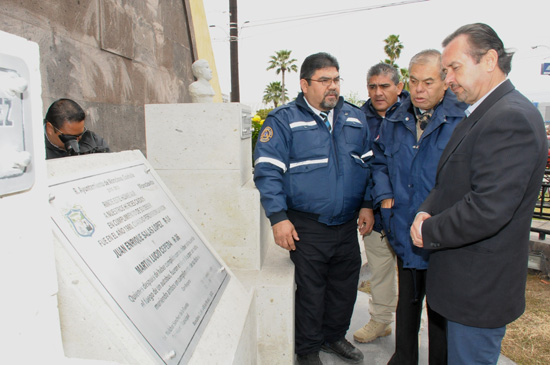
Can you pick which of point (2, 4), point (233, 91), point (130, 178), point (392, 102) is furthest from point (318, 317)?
point (233, 91)

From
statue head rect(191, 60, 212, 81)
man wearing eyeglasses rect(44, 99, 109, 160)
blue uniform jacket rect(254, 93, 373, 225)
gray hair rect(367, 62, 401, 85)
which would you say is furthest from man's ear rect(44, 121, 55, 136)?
gray hair rect(367, 62, 401, 85)

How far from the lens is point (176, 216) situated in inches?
78.1

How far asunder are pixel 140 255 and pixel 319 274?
5.07ft

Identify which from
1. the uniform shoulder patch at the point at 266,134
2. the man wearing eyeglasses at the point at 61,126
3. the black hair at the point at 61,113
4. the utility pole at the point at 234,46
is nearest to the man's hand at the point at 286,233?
the uniform shoulder patch at the point at 266,134

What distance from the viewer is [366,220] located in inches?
116

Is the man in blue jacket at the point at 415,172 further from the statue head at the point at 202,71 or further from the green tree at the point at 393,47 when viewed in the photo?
the green tree at the point at 393,47

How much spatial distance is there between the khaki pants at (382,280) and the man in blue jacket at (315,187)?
396 millimetres

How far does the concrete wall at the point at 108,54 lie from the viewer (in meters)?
4.14

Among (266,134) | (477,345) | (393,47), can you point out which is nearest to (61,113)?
(266,134)

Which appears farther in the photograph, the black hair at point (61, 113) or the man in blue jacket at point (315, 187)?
the black hair at point (61, 113)

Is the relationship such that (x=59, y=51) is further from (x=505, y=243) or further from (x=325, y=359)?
(x=505, y=243)

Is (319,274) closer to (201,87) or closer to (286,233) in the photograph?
(286,233)

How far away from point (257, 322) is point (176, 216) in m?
1.00

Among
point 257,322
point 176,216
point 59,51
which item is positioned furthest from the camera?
point 59,51
